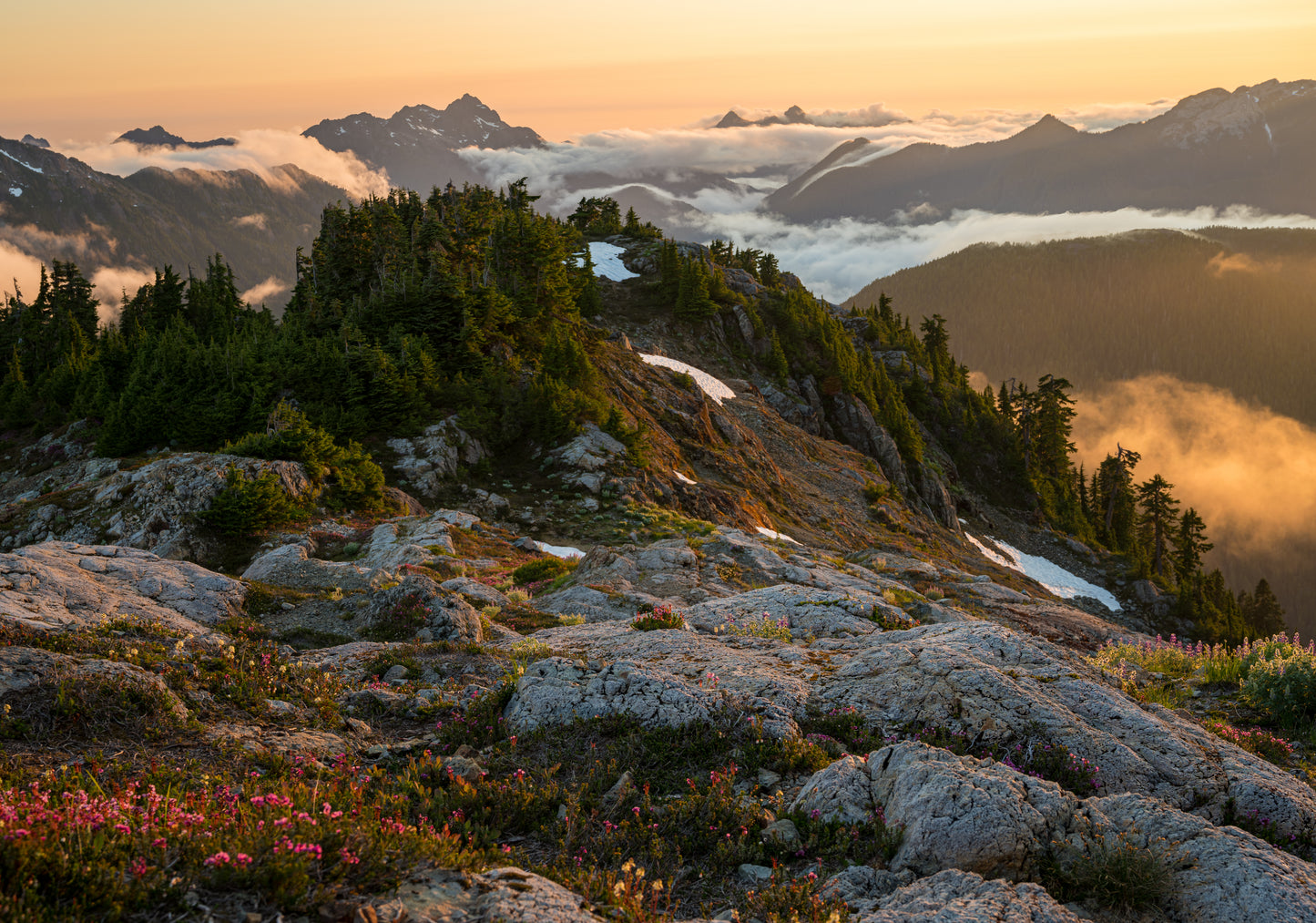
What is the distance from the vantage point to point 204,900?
12.9 feet

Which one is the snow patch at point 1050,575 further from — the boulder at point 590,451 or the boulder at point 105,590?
the boulder at point 105,590

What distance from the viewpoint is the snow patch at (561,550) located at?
932 inches

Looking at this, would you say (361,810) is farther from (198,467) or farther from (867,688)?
(198,467)

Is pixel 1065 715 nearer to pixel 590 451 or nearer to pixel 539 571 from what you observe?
pixel 539 571

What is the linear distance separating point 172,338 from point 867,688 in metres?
45.7

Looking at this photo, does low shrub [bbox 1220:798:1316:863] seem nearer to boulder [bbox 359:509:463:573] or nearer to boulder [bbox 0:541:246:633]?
boulder [bbox 0:541:246:633]

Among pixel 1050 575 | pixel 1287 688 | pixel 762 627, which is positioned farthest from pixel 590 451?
pixel 1050 575

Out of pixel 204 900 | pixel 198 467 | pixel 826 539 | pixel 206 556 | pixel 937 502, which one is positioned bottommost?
pixel 937 502

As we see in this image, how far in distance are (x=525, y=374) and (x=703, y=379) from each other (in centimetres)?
2925

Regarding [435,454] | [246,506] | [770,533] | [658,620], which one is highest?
[658,620]

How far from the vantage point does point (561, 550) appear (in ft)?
79.7

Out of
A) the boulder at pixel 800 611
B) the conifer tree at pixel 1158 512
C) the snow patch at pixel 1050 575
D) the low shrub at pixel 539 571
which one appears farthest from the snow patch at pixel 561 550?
the conifer tree at pixel 1158 512

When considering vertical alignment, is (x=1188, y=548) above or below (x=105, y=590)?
below

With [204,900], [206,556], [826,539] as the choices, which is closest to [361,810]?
[204,900]
